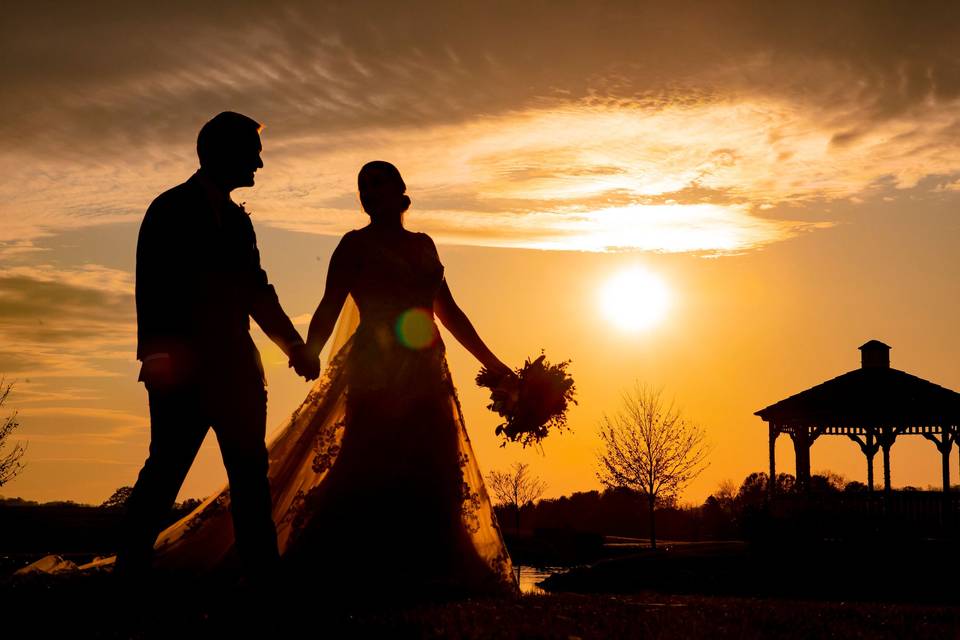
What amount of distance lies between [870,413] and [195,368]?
28.6 m

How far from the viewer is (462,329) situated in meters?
10.5

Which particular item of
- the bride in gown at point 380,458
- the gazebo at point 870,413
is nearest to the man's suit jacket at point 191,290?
the bride in gown at point 380,458

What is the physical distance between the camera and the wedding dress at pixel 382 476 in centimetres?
912

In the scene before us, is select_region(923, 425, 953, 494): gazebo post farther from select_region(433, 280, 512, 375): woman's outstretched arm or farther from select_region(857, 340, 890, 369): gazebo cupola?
select_region(433, 280, 512, 375): woman's outstretched arm

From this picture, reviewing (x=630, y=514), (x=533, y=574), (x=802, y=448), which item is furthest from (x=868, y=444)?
(x=630, y=514)

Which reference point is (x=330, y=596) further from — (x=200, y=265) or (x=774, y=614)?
(x=774, y=614)

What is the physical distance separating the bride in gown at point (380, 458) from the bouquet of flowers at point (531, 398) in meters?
0.69

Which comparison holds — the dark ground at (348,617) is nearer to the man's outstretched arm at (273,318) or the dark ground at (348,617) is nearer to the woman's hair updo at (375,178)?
the man's outstretched arm at (273,318)

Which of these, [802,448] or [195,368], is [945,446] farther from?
[195,368]

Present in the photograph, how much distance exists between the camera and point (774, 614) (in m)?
9.65

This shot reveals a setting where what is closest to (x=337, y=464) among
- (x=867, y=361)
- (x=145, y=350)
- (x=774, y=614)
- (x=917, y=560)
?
(x=145, y=350)

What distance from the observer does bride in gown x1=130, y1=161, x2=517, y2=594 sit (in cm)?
914

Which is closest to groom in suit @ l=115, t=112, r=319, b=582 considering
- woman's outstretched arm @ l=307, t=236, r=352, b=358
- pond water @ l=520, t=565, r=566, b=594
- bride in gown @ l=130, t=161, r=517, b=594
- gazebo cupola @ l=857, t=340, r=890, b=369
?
bride in gown @ l=130, t=161, r=517, b=594

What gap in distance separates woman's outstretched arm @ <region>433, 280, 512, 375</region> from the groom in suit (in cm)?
333
